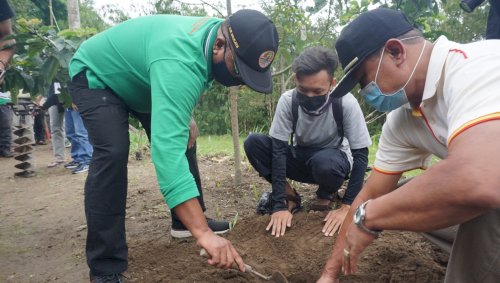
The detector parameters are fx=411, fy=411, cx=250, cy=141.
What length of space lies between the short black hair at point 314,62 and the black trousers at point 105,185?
1.18 meters

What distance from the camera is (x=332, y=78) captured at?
9.05 ft

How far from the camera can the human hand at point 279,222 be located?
2.75 meters

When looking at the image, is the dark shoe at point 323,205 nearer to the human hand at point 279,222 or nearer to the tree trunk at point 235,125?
the human hand at point 279,222

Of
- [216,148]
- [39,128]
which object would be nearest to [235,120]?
[216,148]

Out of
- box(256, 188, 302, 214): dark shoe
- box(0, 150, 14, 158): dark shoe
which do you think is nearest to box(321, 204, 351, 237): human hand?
box(256, 188, 302, 214): dark shoe

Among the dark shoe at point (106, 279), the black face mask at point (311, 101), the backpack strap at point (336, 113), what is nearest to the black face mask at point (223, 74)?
the black face mask at point (311, 101)

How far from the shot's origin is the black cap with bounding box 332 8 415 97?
147 centimetres

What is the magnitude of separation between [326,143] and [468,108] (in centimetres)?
197

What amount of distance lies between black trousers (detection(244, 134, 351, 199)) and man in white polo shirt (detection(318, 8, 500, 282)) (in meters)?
0.97

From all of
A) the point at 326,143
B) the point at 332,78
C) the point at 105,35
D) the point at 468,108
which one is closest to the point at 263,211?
the point at 326,143

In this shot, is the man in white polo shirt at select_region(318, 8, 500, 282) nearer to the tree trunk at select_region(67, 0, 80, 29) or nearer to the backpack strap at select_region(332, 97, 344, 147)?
the backpack strap at select_region(332, 97, 344, 147)

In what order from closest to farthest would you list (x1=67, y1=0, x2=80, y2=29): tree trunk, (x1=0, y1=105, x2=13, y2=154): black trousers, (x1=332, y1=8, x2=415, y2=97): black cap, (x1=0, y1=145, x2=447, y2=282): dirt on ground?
(x1=332, y1=8, x2=415, y2=97): black cap
(x1=0, y1=145, x2=447, y2=282): dirt on ground
(x1=67, y1=0, x2=80, y2=29): tree trunk
(x1=0, y1=105, x2=13, y2=154): black trousers

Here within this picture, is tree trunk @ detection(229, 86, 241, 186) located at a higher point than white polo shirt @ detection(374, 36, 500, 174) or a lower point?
lower

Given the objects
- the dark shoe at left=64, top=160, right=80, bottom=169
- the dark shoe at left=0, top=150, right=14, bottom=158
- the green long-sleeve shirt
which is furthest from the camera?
the dark shoe at left=0, top=150, right=14, bottom=158
